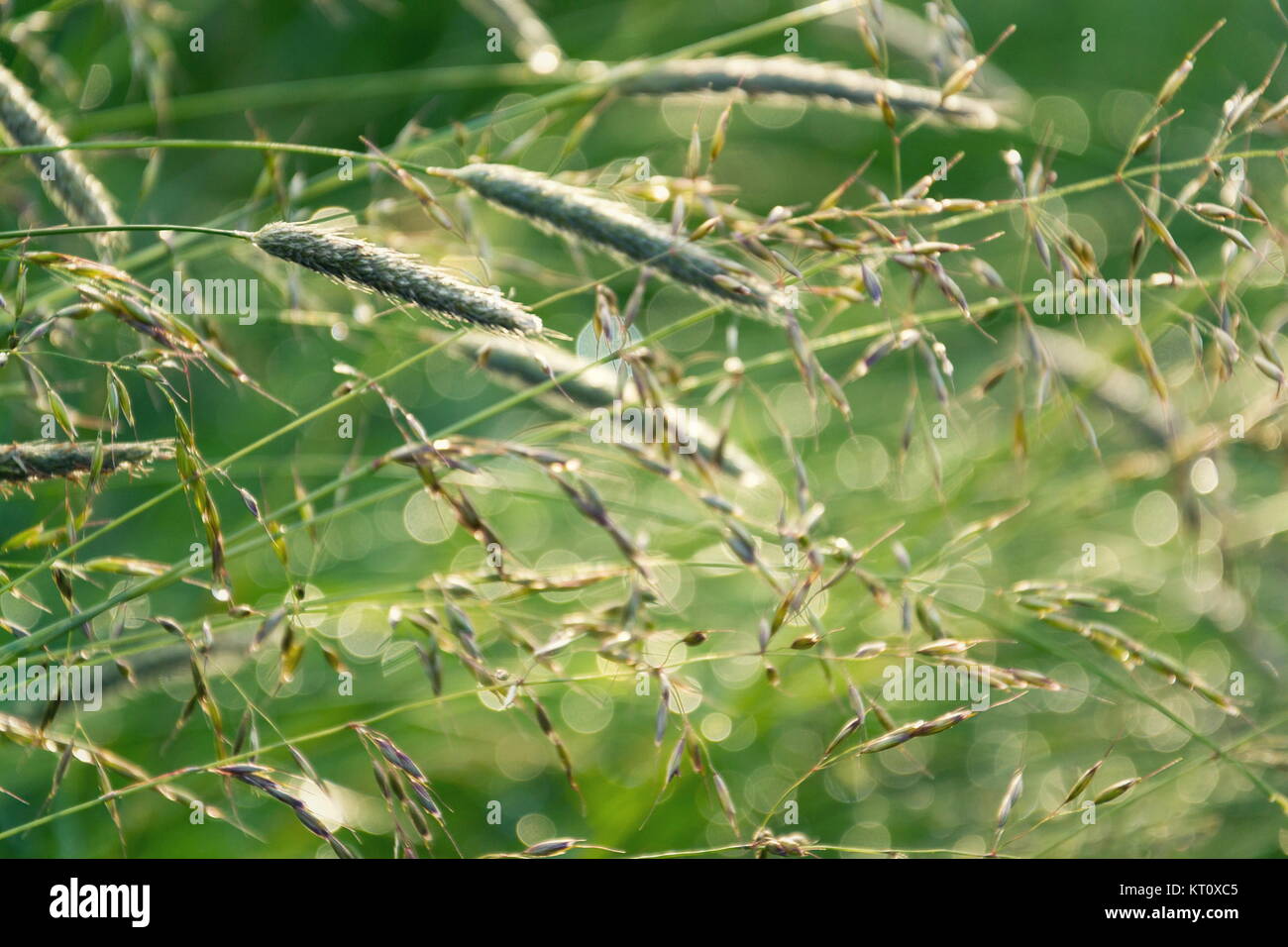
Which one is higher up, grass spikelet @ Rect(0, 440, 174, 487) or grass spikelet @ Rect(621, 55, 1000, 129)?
grass spikelet @ Rect(621, 55, 1000, 129)

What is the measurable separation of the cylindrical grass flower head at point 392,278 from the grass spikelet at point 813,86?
729 mm

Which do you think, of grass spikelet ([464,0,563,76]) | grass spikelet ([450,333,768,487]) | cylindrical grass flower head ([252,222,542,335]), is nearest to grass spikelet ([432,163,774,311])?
cylindrical grass flower head ([252,222,542,335])

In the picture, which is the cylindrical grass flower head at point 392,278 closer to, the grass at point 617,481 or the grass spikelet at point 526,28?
the grass at point 617,481

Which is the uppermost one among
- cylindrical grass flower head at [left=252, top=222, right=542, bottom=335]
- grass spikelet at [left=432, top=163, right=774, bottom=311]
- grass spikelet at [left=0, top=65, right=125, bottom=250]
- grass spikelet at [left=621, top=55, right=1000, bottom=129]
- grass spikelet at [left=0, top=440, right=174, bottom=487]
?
grass spikelet at [left=621, top=55, right=1000, bottom=129]

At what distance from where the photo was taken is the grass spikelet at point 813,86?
5.63 feet

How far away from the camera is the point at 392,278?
1.18m

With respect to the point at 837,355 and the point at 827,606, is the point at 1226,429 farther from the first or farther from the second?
the point at 837,355

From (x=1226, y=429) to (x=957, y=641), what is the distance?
0.90 metres

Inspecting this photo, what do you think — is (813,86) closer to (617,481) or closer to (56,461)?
(617,481)

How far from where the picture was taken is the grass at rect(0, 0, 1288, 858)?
1354 mm

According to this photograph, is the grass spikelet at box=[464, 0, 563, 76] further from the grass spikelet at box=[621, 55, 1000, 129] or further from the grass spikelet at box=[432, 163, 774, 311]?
the grass spikelet at box=[432, 163, 774, 311]

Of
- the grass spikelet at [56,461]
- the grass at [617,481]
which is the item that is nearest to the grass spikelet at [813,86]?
the grass at [617,481]

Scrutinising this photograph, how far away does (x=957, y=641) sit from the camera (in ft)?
4.53
